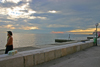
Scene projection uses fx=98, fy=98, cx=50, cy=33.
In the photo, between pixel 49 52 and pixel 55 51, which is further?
pixel 55 51

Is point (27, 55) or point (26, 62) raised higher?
point (27, 55)

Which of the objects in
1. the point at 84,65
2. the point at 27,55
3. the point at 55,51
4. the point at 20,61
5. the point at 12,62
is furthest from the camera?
the point at 55,51

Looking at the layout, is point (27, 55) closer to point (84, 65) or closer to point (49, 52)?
point (49, 52)

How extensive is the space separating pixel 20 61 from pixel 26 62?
14.0 inches

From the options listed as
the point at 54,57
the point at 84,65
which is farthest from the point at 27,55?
the point at 84,65

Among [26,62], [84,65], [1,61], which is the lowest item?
[84,65]

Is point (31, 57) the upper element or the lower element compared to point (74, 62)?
upper

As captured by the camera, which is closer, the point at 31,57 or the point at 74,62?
the point at 31,57

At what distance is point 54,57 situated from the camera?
6258mm

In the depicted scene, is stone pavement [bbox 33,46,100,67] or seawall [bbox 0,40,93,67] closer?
seawall [bbox 0,40,93,67]

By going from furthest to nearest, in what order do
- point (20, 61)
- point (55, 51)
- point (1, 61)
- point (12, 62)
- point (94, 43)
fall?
point (94, 43)
point (55, 51)
point (20, 61)
point (12, 62)
point (1, 61)

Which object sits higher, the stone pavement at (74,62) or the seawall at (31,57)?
the seawall at (31,57)

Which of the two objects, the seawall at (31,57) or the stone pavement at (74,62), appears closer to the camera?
the seawall at (31,57)

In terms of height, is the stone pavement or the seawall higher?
the seawall
